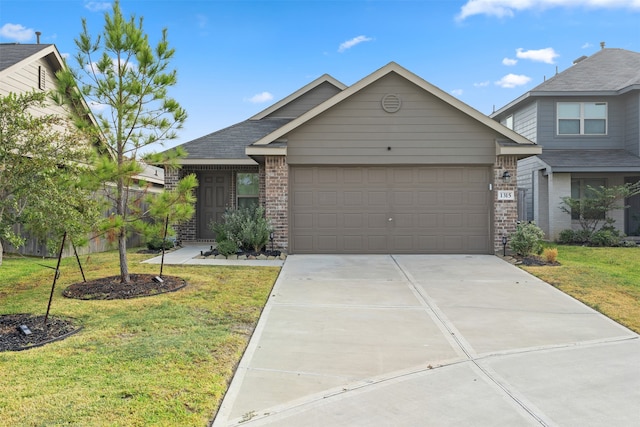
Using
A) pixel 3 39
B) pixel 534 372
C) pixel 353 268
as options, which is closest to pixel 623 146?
pixel 353 268

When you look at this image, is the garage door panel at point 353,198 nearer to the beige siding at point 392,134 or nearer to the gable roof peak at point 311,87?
the beige siding at point 392,134

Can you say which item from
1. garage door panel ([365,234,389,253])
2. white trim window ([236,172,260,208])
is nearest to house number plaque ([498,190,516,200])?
garage door panel ([365,234,389,253])

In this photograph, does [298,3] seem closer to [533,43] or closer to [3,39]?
[533,43]

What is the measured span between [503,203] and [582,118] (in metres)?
7.49

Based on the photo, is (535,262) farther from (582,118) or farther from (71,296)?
(71,296)

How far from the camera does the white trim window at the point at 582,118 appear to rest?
16.3 meters

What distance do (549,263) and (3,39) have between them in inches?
811

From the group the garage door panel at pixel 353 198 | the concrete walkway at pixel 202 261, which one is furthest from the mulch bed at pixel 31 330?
the garage door panel at pixel 353 198

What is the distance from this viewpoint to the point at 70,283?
8125 millimetres

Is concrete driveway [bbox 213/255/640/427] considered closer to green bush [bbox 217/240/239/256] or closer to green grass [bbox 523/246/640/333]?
green grass [bbox 523/246/640/333]

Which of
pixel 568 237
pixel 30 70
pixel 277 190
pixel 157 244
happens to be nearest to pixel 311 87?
pixel 277 190

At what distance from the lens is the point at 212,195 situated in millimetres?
14469

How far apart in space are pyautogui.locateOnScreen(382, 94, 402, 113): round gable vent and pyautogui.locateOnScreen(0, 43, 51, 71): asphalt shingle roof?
11.3 metres

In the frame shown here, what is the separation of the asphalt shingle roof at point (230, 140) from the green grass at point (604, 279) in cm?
908
